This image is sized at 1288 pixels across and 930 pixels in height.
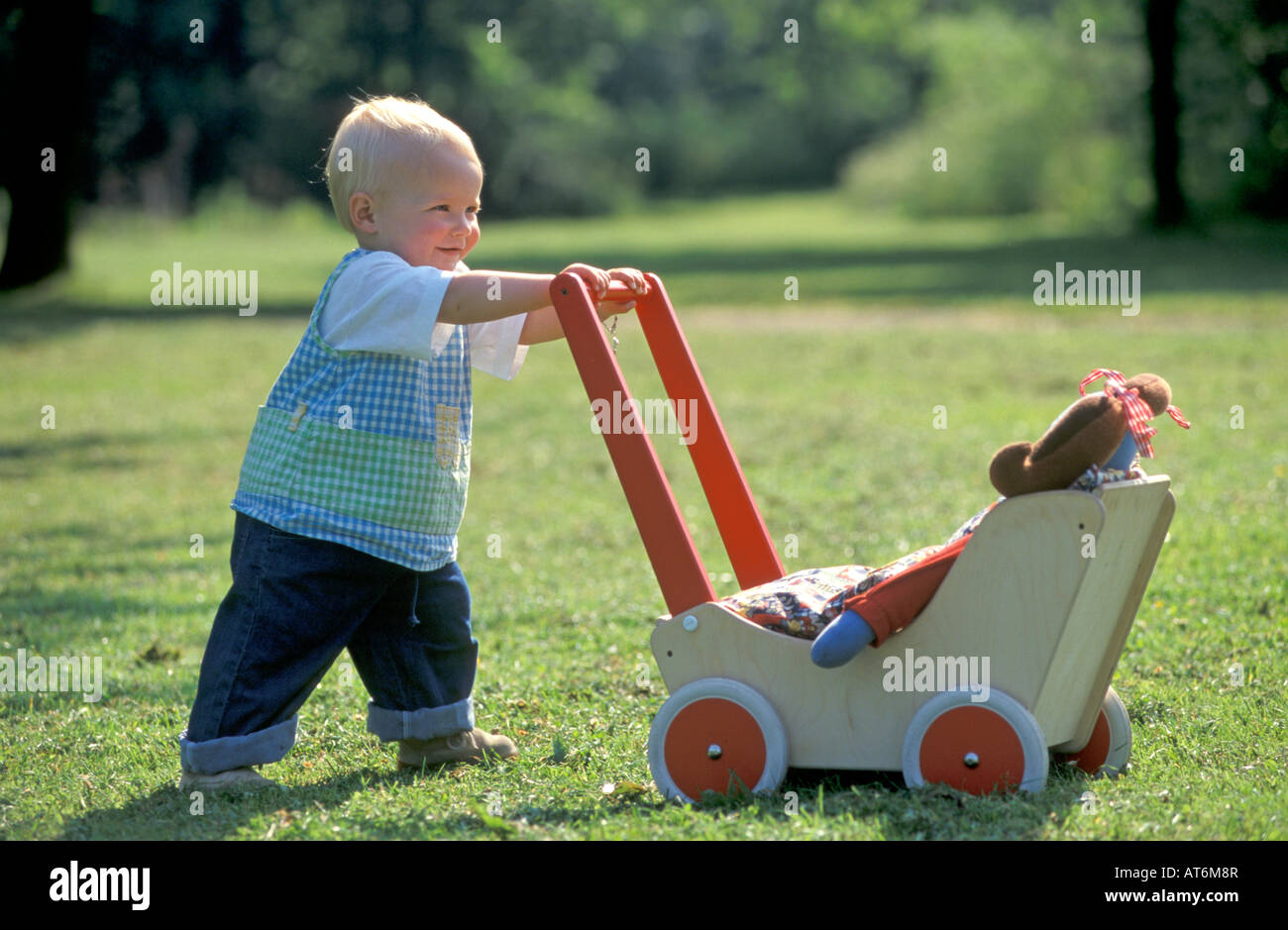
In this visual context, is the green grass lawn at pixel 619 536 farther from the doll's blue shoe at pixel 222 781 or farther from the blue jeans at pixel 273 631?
the blue jeans at pixel 273 631

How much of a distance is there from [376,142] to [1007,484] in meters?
1.73

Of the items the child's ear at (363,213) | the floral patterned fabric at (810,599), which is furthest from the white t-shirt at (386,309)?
the floral patterned fabric at (810,599)

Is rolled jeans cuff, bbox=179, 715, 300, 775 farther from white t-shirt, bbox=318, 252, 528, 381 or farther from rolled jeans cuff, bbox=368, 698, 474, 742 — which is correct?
white t-shirt, bbox=318, 252, 528, 381

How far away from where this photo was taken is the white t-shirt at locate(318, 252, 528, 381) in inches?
Answer: 133

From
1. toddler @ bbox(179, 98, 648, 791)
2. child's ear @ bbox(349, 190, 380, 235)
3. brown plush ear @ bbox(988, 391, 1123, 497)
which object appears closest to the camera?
brown plush ear @ bbox(988, 391, 1123, 497)

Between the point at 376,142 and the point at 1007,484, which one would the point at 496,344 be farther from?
the point at 1007,484

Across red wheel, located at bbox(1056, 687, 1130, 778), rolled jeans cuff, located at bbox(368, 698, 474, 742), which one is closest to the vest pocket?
rolled jeans cuff, located at bbox(368, 698, 474, 742)

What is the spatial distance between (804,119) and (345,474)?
189 feet

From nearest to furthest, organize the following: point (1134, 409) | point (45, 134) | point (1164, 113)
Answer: point (1134, 409) → point (45, 134) → point (1164, 113)

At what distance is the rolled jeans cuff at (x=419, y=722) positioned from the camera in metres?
3.81

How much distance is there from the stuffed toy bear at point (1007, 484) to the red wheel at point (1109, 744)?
0.61 metres

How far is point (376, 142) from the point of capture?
3.58 metres

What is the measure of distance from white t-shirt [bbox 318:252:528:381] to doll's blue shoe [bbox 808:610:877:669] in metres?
1.13

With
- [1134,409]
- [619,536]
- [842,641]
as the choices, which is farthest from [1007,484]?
[619,536]
